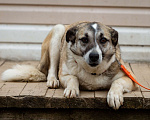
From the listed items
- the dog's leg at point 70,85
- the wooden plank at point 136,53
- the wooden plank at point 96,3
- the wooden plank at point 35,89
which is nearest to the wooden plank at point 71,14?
the wooden plank at point 96,3

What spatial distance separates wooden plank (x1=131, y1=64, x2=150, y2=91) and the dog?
410mm

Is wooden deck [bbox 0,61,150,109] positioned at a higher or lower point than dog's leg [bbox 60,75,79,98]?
lower

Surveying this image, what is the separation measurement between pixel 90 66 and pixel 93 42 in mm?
288

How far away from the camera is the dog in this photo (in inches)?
133

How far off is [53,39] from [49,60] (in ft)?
1.00

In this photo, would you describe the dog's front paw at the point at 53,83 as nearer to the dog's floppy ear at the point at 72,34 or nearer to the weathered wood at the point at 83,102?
the weathered wood at the point at 83,102

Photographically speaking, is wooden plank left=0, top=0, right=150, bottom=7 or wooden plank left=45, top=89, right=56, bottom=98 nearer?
wooden plank left=45, top=89, right=56, bottom=98

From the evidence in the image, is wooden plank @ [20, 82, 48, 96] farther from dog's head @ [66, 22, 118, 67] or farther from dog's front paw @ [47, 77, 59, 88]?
dog's head @ [66, 22, 118, 67]

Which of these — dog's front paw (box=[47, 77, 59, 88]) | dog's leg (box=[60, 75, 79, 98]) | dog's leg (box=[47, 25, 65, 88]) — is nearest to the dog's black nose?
dog's leg (box=[60, 75, 79, 98])

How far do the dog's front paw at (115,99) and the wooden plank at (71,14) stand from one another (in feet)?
6.42

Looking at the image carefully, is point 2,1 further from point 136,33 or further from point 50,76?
point 136,33

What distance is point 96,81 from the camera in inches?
144

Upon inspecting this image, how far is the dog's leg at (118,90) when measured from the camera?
3.36m

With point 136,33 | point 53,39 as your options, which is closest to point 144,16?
point 136,33
